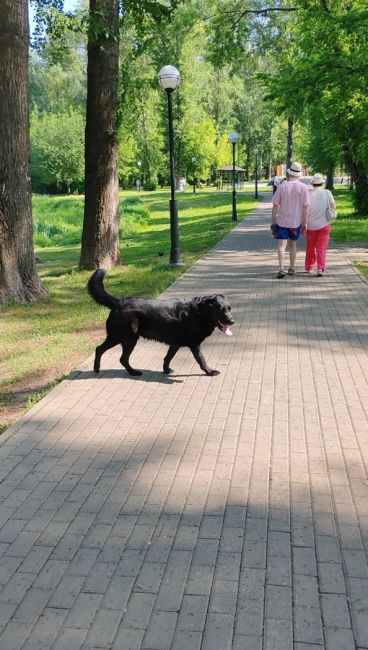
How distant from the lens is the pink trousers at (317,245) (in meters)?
10.7

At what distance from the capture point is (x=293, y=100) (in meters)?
15.7

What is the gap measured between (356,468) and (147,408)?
6.11 ft

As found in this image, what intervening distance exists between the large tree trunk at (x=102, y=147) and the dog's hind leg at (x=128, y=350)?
7.15m

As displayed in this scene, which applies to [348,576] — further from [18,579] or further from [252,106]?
[252,106]

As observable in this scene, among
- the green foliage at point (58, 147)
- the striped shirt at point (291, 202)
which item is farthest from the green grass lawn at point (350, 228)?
the green foliage at point (58, 147)

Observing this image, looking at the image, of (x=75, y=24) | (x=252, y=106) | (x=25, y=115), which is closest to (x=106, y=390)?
(x=25, y=115)

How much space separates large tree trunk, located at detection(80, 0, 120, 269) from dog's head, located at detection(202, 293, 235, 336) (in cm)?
757

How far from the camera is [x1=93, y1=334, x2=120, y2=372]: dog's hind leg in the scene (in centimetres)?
574

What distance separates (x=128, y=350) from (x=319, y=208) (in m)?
6.05

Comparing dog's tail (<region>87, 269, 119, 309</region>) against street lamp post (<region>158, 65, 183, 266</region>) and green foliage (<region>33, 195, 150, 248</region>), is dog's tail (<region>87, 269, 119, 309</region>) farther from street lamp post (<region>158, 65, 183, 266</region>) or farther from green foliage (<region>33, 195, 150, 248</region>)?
green foliage (<region>33, 195, 150, 248</region>)

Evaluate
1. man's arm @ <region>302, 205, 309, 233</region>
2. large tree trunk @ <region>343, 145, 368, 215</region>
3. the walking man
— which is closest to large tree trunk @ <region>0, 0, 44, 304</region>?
the walking man

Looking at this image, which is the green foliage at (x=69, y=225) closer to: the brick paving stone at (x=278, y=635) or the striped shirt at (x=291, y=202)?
the striped shirt at (x=291, y=202)

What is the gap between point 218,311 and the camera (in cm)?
540

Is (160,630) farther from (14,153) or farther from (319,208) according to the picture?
(319,208)
